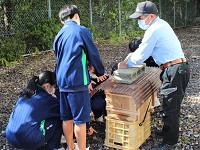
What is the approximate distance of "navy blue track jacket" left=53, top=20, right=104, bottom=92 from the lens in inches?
121

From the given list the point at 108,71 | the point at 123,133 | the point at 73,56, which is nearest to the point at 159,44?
the point at 73,56

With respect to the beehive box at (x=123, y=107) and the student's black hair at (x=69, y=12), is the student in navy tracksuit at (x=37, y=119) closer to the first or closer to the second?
the beehive box at (x=123, y=107)

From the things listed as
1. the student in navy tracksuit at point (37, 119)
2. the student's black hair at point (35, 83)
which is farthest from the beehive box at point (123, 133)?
the student's black hair at point (35, 83)

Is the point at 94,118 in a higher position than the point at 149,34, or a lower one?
lower

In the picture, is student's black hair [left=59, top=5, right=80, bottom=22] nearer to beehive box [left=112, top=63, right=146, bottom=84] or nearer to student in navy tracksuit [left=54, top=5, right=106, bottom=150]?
student in navy tracksuit [left=54, top=5, right=106, bottom=150]

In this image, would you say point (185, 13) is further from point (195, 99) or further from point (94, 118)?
point (94, 118)

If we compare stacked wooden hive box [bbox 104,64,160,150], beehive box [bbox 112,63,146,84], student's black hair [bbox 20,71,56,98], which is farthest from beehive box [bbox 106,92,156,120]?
student's black hair [bbox 20,71,56,98]

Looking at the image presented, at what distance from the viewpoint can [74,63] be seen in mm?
3104

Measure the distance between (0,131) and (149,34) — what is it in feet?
8.19

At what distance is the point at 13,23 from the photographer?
828cm

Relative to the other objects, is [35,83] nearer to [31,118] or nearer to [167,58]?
[31,118]

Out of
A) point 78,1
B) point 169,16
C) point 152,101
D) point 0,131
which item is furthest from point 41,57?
point 169,16

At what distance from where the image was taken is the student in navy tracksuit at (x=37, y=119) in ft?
11.1

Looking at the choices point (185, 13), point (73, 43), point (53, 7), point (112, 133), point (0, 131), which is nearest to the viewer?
point (73, 43)
